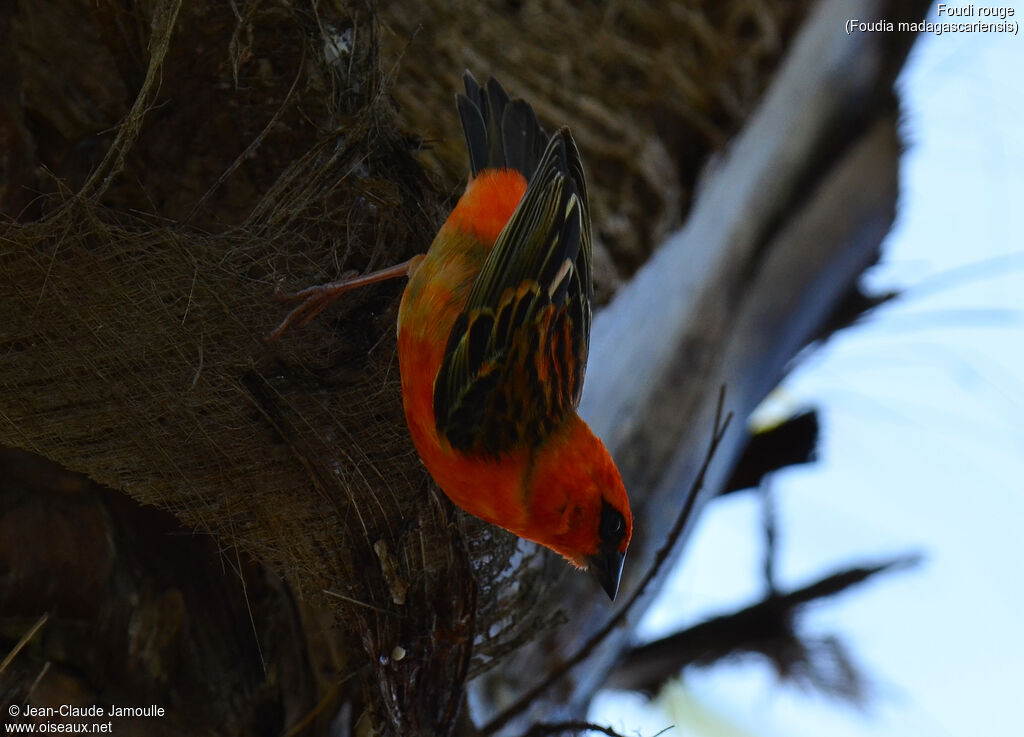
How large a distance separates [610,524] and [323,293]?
0.82 m

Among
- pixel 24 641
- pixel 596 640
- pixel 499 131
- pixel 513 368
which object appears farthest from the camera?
A: pixel 499 131

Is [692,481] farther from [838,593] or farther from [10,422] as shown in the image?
[10,422]

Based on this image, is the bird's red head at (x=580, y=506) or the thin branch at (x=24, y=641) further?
the bird's red head at (x=580, y=506)

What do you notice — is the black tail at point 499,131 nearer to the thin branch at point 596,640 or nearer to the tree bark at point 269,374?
the tree bark at point 269,374

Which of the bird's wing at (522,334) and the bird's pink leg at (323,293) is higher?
the bird's pink leg at (323,293)

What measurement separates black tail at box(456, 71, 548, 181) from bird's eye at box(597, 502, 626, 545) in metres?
1.04

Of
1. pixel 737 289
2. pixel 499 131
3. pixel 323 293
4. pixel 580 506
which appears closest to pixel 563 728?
pixel 580 506

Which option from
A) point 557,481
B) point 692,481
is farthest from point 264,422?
point 692,481

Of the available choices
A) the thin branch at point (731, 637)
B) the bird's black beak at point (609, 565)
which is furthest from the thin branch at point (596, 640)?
the thin branch at point (731, 637)

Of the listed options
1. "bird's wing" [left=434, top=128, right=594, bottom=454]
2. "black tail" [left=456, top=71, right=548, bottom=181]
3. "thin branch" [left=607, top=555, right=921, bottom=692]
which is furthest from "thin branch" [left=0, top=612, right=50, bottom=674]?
"thin branch" [left=607, top=555, right=921, bottom=692]

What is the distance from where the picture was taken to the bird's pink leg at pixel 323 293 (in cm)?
218

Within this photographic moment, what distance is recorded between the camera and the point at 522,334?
94.0 inches

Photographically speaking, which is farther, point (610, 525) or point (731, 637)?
point (731, 637)

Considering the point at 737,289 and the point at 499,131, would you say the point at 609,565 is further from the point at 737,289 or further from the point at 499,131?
the point at 737,289
